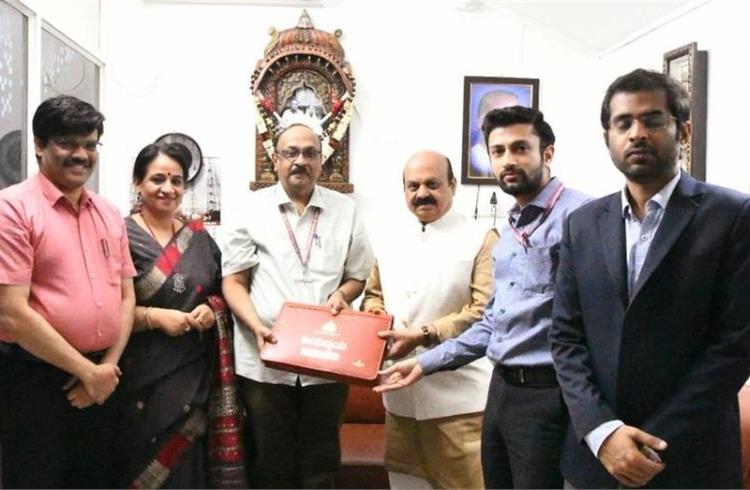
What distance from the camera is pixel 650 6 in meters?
3.87

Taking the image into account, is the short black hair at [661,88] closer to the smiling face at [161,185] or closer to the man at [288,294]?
the man at [288,294]

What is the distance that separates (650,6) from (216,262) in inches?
114

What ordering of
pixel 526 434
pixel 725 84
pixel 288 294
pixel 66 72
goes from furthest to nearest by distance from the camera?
pixel 66 72 < pixel 725 84 < pixel 288 294 < pixel 526 434

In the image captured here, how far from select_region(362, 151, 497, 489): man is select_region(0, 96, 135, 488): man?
0.90 m

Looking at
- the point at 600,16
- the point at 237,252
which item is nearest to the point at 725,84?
the point at 600,16

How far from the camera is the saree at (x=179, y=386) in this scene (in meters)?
2.21

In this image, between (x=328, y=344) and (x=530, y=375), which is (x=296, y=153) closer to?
(x=328, y=344)

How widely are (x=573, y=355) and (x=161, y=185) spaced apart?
1.40 meters

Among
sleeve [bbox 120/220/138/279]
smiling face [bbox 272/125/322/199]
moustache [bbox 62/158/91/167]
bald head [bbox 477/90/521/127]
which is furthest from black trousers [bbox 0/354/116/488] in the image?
bald head [bbox 477/90/521/127]

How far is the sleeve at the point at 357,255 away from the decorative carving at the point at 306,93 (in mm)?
2121

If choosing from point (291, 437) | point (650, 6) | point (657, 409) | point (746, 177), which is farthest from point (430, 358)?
point (650, 6)

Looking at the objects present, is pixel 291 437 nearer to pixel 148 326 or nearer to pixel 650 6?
pixel 148 326

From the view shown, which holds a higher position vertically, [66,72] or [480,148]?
[66,72]

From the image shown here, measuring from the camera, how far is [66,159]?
198 cm
